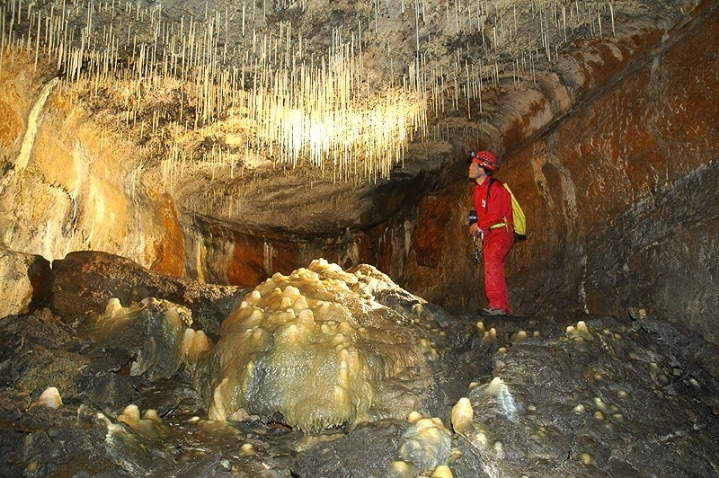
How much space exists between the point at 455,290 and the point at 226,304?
15.5 feet

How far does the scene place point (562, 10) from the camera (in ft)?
22.6

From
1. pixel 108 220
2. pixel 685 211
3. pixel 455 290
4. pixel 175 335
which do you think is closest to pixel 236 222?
pixel 108 220

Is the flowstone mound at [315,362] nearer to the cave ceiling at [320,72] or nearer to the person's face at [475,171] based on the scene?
the person's face at [475,171]

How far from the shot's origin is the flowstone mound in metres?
4.80

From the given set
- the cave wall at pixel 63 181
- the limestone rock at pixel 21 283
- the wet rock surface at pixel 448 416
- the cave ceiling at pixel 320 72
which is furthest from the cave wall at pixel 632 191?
the limestone rock at pixel 21 283

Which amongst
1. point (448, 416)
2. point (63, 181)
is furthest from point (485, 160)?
point (63, 181)

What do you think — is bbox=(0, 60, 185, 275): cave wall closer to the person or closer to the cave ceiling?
the cave ceiling

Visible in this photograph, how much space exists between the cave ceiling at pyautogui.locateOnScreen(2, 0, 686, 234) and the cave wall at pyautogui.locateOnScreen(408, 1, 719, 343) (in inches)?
16.8

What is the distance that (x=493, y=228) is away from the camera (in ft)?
23.5

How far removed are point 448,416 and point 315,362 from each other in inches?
47.3

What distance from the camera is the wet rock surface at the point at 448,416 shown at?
3.74 metres

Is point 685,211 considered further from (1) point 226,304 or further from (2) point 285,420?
(1) point 226,304

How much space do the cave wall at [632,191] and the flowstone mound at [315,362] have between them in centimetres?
261

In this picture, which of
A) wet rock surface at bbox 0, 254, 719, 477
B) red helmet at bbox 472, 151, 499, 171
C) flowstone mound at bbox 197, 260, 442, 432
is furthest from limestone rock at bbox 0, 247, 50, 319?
red helmet at bbox 472, 151, 499, 171
